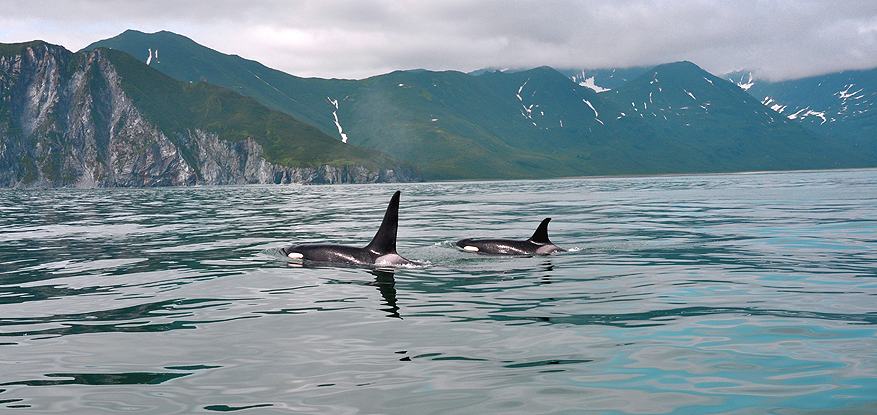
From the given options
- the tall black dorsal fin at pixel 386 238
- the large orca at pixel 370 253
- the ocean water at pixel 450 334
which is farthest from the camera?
the large orca at pixel 370 253

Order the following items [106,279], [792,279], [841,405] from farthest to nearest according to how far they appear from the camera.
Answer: [106,279]
[792,279]
[841,405]

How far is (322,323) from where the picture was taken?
14.4m

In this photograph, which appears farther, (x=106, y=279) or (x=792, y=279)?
(x=106, y=279)

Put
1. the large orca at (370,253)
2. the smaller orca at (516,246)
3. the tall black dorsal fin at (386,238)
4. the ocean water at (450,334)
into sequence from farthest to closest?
the smaller orca at (516,246)
the large orca at (370,253)
the tall black dorsal fin at (386,238)
the ocean water at (450,334)

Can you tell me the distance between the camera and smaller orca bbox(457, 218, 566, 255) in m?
27.5

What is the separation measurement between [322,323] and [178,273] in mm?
10830

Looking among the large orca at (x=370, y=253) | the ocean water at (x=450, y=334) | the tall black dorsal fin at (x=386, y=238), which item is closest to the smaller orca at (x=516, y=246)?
the ocean water at (x=450, y=334)

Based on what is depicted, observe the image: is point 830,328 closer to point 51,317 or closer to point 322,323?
point 322,323

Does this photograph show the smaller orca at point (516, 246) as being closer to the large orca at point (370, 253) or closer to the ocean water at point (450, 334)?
the ocean water at point (450, 334)

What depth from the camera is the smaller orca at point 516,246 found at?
27.5m

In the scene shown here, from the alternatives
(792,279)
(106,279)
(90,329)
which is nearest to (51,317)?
(90,329)

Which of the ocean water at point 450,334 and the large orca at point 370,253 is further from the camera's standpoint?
the large orca at point 370,253

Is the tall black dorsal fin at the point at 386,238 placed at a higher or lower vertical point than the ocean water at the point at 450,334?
higher

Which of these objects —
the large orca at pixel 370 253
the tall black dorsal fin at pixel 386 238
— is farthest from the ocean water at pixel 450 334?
the tall black dorsal fin at pixel 386 238
